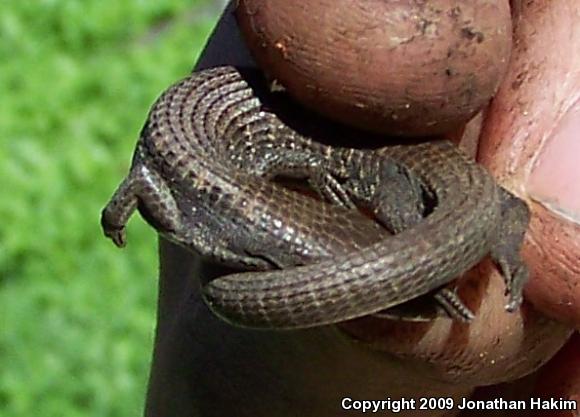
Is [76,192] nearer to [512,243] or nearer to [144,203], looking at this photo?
[144,203]

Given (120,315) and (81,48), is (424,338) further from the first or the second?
(81,48)

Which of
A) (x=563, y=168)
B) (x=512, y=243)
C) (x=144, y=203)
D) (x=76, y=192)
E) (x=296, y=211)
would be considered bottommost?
(x=76, y=192)

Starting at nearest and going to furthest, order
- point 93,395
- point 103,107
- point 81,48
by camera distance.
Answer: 1. point 93,395
2. point 103,107
3. point 81,48

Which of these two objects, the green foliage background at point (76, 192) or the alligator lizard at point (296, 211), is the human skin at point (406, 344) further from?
the green foliage background at point (76, 192)

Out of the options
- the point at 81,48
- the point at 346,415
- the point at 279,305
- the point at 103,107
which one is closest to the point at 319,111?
the point at 279,305

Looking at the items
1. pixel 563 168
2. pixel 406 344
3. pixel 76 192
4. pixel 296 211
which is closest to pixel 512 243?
pixel 563 168

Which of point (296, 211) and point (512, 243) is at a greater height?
point (512, 243)
